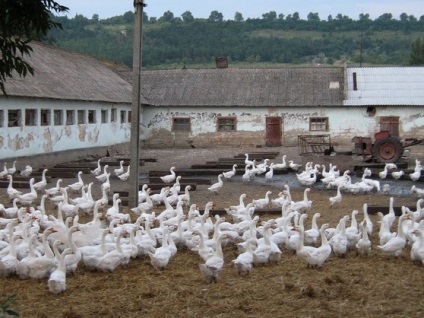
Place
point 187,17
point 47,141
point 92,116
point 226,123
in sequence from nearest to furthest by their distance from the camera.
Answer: point 47,141 → point 92,116 → point 226,123 → point 187,17

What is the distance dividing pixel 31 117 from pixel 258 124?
16.0 m

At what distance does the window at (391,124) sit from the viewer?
123 ft

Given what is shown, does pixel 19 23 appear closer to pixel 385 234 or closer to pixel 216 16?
pixel 385 234

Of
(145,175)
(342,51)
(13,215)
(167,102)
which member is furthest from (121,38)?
(13,215)

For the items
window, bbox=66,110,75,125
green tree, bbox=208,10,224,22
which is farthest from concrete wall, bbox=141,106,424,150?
green tree, bbox=208,10,224,22

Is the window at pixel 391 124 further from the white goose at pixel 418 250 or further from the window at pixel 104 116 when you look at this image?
the white goose at pixel 418 250

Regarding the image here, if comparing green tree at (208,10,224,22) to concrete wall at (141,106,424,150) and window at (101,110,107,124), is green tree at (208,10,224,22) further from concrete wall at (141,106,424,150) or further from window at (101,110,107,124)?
window at (101,110,107,124)

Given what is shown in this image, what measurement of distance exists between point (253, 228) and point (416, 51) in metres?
58.1

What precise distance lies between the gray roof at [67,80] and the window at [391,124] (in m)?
14.3

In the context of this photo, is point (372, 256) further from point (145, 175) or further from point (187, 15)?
point (187, 15)

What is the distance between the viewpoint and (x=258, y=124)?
128 ft

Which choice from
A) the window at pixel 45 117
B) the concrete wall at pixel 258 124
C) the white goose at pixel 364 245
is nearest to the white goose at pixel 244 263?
the white goose at pixel 364 245

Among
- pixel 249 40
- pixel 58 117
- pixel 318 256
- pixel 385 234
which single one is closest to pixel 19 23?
pixel 318 256

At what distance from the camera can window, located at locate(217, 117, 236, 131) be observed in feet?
129
